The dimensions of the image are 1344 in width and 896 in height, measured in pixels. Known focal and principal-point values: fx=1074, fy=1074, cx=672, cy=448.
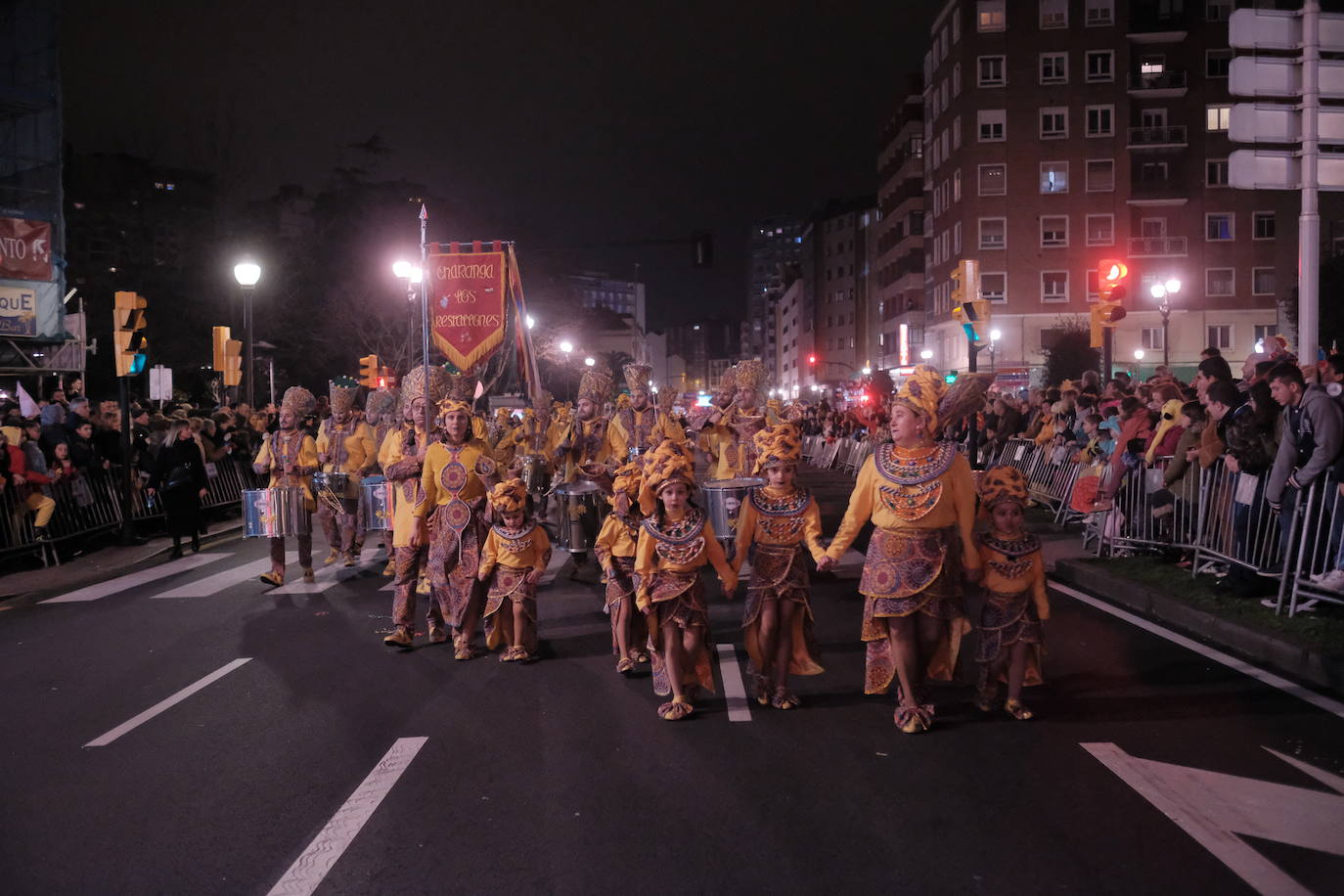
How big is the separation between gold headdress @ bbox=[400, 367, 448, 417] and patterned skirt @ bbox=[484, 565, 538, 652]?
2.29 meters

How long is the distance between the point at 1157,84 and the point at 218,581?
55.2 metres

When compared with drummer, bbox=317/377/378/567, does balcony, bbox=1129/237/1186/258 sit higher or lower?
higher

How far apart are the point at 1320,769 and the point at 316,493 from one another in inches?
407

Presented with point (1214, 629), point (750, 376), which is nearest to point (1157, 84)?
point (750, 376)

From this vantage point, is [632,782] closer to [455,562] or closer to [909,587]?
[909,587]

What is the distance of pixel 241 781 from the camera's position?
556cm

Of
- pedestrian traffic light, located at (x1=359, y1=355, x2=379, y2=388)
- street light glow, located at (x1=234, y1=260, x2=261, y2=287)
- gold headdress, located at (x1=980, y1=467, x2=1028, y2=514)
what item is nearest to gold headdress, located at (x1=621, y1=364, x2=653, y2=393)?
gold headdress, located at (x1=980, y1=467, x2=1028, y2=514)

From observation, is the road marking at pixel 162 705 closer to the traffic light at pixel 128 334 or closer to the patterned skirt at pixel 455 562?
the patterned skirt at pixel 455 562

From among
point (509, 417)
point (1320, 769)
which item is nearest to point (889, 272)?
point (509, 417)

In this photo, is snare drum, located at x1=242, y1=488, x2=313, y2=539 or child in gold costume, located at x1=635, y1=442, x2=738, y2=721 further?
snare drum, located at x1=242, y1=488, x2=313, y2=539

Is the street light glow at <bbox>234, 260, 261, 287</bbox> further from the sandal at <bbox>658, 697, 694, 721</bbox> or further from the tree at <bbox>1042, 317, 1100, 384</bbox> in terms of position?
the tree at <bbox>1042, 317, 1100, 384</bbox>

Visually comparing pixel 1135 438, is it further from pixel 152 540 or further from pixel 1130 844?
pixel 152 540

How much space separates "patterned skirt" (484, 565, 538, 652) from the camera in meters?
7.96

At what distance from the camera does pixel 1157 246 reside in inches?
2192
